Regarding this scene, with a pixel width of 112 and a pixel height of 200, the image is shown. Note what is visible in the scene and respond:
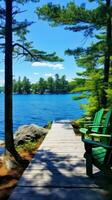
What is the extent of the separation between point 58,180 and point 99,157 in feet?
2.73

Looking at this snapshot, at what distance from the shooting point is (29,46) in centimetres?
1080

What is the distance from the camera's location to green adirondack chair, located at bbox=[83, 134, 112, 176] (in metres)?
5.64

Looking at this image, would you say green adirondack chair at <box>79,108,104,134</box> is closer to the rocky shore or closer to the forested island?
the rocky shore

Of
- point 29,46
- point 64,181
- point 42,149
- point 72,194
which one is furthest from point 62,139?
point 72,194

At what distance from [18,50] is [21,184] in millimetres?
5941

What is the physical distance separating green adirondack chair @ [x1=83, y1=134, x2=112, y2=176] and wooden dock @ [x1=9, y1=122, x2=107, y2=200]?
0.23m

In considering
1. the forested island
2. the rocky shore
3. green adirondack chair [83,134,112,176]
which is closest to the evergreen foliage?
the rocky shore

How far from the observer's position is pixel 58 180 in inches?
235

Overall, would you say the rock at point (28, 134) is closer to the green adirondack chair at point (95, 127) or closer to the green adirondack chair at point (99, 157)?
the green adirondack chair at point (95, 127)

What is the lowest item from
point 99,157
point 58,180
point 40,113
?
point 40,113

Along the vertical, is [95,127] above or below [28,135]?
above

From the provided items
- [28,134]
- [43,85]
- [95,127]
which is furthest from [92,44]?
[43,85]

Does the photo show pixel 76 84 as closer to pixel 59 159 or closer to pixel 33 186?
pixel 59 159

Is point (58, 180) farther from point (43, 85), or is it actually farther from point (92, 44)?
point (43, 85)
